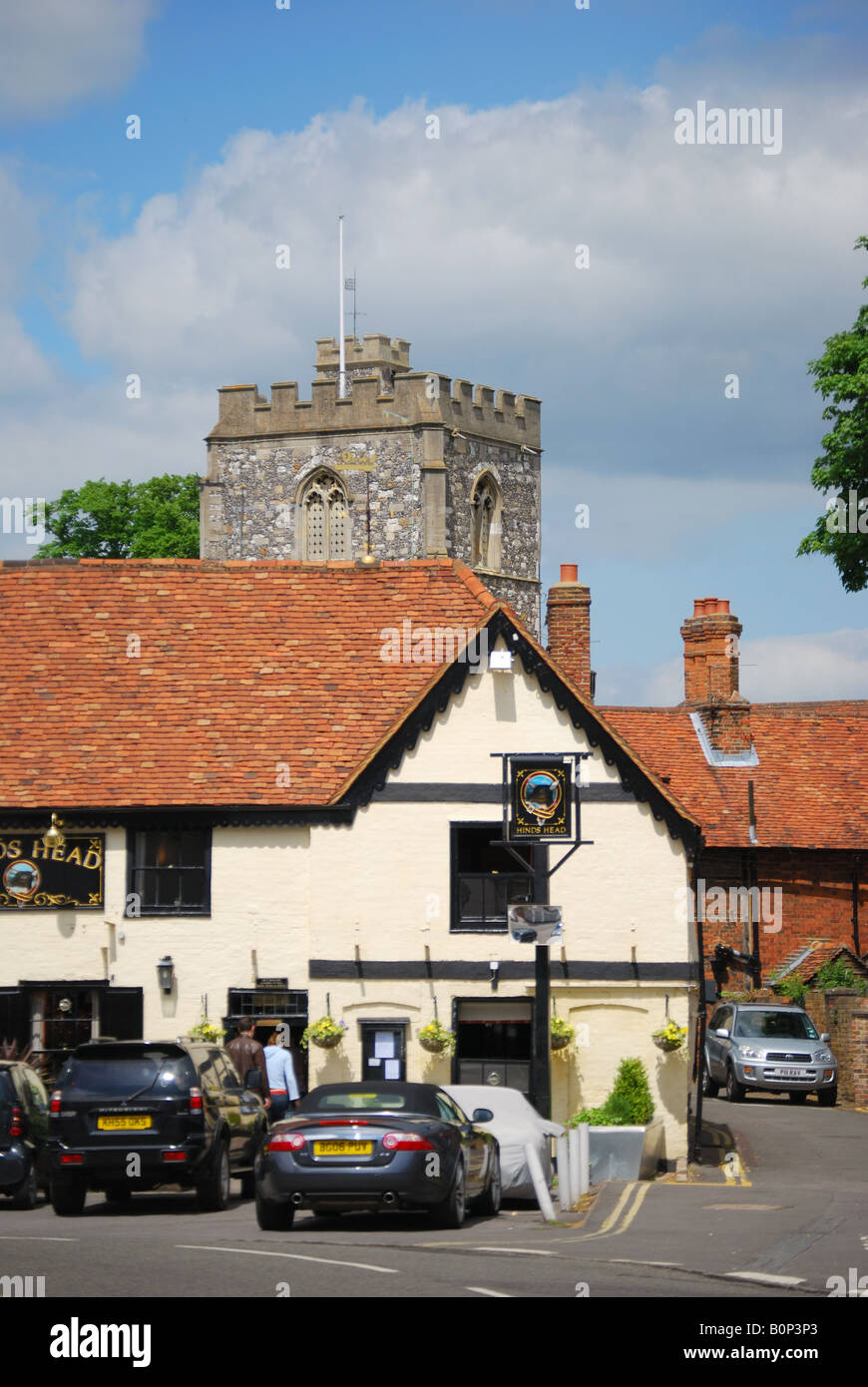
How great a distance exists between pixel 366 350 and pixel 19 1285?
7399 cm

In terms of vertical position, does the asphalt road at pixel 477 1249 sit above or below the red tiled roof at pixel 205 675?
below

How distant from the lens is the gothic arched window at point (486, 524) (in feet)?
251

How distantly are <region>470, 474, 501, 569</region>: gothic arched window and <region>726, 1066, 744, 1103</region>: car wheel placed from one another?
39.9 m

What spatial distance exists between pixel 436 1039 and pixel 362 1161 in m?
10.9

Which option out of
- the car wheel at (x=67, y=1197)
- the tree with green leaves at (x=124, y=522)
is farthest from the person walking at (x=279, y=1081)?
the tree with green leaves at (x=124, y=522)

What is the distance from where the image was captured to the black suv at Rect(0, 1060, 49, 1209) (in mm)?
19297

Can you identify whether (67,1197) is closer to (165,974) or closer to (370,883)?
(165,974)

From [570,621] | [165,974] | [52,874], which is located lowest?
[165,974]

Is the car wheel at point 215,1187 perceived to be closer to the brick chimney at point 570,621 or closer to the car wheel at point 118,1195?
the car wheel at point 118,1195

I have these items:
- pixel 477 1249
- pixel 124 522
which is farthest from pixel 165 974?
pixel 124 522

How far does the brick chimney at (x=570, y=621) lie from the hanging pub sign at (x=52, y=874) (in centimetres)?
1621

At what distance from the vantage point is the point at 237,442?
76.4m

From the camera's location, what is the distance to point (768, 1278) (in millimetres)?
13820

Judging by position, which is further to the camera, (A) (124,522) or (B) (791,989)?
(A) (124,522)
